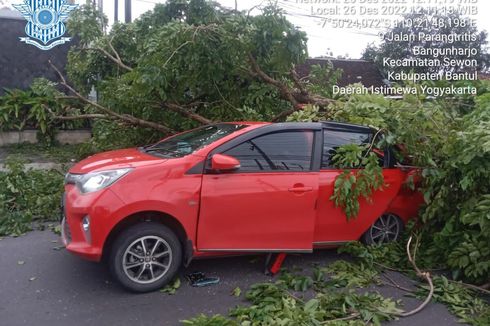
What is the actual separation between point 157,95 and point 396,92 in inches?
132

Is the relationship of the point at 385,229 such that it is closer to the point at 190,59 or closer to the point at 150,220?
the point at 150,220

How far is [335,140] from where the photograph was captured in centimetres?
455

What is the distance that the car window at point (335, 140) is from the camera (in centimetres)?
443

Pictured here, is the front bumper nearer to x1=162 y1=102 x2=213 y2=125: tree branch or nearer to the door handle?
the door handle

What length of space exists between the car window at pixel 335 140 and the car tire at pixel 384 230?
0.89 meters

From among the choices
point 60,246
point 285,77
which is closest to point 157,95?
point 285,77

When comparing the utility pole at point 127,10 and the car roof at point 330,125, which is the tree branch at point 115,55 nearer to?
the utility pole at point 127,10

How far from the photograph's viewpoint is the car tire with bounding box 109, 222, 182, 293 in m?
3.75

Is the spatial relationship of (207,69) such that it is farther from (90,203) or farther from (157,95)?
(90,203)

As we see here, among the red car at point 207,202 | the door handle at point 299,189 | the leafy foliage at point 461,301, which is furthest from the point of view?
the door handle at point 299,189

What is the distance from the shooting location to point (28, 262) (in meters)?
4.50

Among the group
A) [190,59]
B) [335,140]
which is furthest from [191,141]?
[190,59]

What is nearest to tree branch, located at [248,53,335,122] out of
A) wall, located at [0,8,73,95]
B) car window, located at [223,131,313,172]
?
car window, located at [223,131,313,172]

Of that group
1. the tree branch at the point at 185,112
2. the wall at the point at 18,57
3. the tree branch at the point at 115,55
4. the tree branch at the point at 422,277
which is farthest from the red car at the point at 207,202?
the wall at the point at 18,57
